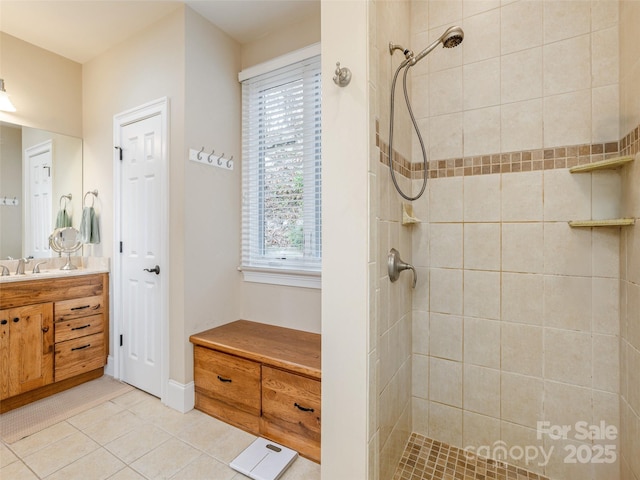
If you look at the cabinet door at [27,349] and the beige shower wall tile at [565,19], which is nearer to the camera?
the beige shower wall tile at [565,19]

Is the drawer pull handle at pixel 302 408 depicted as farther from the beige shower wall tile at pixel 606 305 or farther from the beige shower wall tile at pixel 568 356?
the beige shower wall tile at pixel 606 305

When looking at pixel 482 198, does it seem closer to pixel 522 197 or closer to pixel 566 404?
pixel 522 197

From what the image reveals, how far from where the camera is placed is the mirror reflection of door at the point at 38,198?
A: 2492 mm

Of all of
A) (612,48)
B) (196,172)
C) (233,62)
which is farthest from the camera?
(233,62)

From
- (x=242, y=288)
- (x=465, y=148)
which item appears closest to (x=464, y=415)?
(x=465, y=148)

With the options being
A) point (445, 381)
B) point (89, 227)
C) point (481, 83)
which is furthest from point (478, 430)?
point (89, 227)

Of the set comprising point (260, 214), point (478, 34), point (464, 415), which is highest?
point (478, 34)

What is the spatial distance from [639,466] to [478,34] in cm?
200

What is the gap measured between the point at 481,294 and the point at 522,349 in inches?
12.4

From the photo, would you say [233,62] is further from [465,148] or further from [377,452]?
[377,452]

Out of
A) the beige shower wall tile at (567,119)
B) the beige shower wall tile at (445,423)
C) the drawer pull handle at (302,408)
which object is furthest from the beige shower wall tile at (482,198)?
the drawer pull handle at (302,408)

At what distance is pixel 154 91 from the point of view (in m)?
2.20

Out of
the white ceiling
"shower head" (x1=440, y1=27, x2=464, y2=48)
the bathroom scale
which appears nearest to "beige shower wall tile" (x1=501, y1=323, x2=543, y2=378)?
the bathroom scale

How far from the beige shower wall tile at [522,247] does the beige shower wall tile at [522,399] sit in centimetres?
55
